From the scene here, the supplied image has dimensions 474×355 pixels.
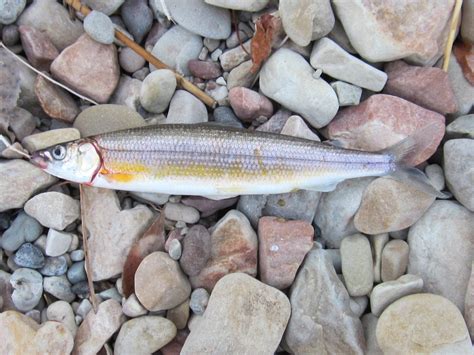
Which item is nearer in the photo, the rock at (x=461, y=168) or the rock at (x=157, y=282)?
the rock at (x=157, y=282)

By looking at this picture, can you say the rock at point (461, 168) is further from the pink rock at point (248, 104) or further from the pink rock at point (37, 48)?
the pink rock at point (37, 48)

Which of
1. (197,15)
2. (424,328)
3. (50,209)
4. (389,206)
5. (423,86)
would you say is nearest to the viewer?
(424,328)

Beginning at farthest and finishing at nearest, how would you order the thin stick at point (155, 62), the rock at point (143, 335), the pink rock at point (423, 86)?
the thin stick at point (155, 62), the pink rock at point (423, 86), the rock at point (143, 335)

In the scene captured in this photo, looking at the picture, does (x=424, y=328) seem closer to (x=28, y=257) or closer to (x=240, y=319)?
(x=240, y=319)

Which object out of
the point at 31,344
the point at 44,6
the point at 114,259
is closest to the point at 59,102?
the point at 44,6

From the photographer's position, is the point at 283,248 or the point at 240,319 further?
the point at 283,248

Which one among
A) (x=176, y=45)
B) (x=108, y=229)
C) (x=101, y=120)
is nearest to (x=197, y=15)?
(x=176, y=45)

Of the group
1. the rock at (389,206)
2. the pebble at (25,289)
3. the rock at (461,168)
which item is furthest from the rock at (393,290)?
the pebble at (25,289)
